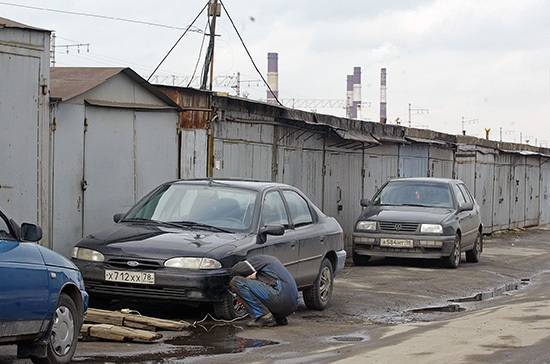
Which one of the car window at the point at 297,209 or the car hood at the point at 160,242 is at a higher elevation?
the car window at the point at 297,209

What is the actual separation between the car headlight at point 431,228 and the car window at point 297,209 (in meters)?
6.51

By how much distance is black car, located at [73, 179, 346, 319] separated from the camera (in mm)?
11164

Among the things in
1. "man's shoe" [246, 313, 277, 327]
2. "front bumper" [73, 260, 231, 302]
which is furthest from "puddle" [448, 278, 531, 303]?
"front bumper" [73, 260, 231, 302]

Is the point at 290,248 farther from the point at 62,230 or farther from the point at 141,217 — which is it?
the point at 62,230

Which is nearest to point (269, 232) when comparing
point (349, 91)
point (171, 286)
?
point (171, 286)

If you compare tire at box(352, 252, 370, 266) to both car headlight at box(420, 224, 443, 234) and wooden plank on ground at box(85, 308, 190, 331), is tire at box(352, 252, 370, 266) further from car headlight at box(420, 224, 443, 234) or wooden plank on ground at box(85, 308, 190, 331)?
wooden plank on ground at box(85, 308, 190, 331)

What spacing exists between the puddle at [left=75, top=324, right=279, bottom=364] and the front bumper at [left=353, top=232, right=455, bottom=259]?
8.90 meters

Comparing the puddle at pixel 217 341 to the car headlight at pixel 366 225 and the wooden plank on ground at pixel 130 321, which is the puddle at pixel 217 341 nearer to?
the wooden plank on ground at pixel 130 321

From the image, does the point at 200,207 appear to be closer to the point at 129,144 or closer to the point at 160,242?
the point at 160,242

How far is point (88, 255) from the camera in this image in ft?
37.8

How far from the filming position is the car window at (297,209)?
44.1 ft

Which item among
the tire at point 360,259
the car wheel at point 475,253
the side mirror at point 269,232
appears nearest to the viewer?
the side mirror at point 269,232

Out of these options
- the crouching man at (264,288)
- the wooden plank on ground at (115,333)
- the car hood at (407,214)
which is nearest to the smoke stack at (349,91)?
the car hood at (407,214)

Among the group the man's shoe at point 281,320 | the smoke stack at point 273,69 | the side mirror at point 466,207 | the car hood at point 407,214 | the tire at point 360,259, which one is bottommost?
the tire at point 360,259
